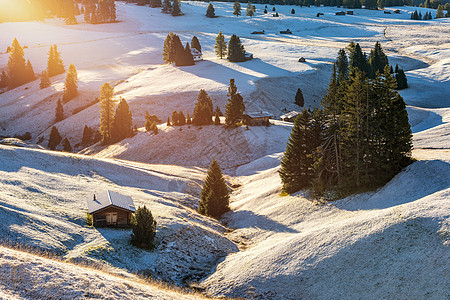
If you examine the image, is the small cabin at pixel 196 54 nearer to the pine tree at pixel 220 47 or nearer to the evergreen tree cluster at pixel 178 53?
the evergreen tree cluster at pixel 178 53

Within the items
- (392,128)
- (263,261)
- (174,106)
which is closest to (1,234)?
(263,261)

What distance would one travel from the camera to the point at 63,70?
155625 mm

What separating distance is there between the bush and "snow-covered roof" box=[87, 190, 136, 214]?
3.15m

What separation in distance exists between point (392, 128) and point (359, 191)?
25.3 ft

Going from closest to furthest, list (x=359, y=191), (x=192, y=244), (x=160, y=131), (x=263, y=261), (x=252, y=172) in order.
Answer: (x=263, y=261) → (x=192, y=244) → (x=359, y=191) → (x=252, y=172) → (x=160, y=131)

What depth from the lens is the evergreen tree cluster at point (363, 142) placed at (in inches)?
1724

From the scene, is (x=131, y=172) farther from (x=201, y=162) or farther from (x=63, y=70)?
(x=63, y=70)

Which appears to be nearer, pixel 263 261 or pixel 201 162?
pixel 263 261

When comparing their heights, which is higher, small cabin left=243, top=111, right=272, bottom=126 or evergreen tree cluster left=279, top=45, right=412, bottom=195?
evergreen tree cluster left=279, top=45, right=412, bottom=195

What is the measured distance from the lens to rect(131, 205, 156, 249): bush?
37531 millimetres

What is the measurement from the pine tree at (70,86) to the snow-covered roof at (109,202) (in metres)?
89.7

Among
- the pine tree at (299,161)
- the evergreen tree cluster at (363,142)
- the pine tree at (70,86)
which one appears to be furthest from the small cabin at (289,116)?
the pine tree at (70,86)

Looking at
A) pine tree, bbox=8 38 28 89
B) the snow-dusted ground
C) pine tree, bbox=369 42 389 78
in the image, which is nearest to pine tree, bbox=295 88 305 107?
the snow-dusted ground

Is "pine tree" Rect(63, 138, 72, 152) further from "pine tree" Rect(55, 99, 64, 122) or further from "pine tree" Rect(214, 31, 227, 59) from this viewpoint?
"pine tree" Rect(214, 31, 227, 59)
